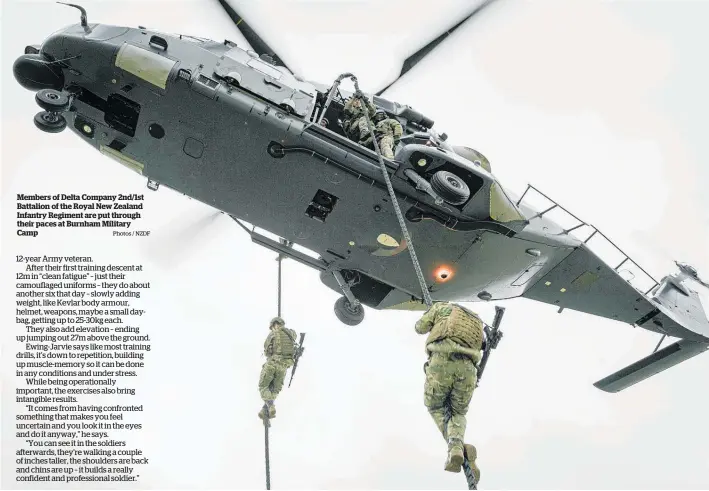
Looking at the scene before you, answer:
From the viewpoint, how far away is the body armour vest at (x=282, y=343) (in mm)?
14781

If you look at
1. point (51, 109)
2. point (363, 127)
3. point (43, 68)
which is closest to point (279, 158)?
point (363, 127)

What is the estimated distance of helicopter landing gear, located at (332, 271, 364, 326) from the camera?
475 inches

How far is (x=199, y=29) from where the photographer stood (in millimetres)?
12992

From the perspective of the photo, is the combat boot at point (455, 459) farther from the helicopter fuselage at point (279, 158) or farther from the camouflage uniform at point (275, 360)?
the camouflage uniform at point (275, 360)

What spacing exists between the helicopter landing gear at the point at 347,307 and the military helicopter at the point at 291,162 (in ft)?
0.08

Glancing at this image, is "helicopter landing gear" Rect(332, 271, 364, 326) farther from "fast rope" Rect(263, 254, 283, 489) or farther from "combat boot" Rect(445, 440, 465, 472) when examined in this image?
"combat boot" Rect(445, 440, 465, 472)

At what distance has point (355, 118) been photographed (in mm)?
11180

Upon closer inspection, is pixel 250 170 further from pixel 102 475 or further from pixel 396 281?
pixel 102 475

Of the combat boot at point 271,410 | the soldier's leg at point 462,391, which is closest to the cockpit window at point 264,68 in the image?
the soldier's leg at point 462,391

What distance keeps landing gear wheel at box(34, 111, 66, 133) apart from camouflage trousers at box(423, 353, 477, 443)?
242 inches

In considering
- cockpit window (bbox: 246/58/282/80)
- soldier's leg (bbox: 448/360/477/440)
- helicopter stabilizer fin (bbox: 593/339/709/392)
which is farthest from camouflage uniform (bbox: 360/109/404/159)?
helicopter stabilizer fin (bbox: 593/339/709/392)

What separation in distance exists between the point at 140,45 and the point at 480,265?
20.7 ft

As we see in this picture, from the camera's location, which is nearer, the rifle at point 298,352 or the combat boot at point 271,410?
the combat boot at point 271,410

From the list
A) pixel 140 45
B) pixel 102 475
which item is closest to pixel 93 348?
pixel 102 475
